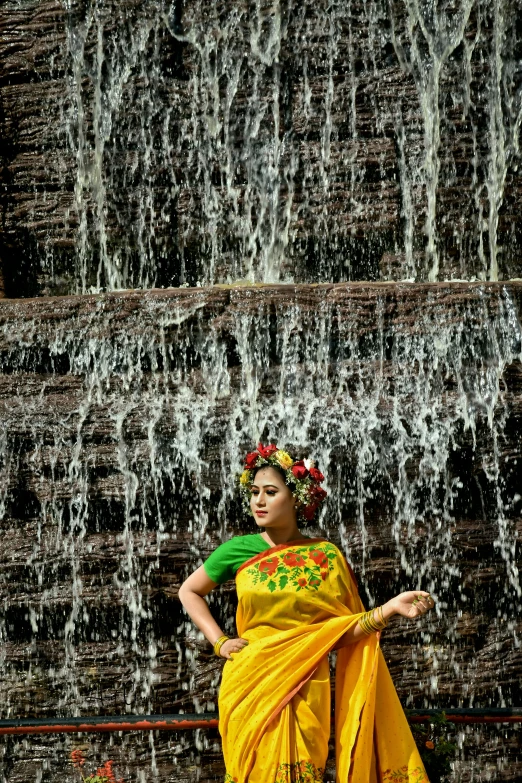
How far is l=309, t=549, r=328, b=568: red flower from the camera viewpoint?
3.49 meters

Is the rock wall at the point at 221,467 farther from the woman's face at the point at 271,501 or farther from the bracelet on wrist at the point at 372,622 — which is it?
the bracelet on wrist at the point at 372,622

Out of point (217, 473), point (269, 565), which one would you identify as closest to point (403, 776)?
point (269, 565)

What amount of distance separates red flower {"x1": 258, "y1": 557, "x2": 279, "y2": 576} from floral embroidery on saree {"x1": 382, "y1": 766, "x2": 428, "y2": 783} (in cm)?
75

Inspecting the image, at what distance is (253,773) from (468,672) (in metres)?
1.71

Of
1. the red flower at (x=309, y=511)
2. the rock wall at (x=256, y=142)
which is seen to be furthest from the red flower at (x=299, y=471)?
the rock wall at (x=256, y=142)

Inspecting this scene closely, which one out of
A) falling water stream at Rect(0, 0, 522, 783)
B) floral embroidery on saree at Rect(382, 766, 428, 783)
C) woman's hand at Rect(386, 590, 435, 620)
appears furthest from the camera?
falling water stream at Rect(0, 0, 522, 783)

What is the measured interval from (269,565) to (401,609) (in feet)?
1.67

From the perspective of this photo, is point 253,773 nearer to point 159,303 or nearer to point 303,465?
point 303,465

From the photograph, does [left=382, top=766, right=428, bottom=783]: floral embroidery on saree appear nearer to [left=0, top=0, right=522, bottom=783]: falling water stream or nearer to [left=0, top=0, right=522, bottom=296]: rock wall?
[left=0, top=0, right=522, bottom=783]: falling water stream

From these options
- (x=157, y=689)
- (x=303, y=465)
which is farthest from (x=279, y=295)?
(x=157, y=689)

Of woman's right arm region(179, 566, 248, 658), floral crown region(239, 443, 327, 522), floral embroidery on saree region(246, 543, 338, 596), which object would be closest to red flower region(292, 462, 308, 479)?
floral crown region(239, 443, 327, 522)

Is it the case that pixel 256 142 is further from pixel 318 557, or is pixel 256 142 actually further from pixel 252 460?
pixel 318 557

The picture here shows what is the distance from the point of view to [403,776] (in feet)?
11.0

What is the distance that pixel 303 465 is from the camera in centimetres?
362
